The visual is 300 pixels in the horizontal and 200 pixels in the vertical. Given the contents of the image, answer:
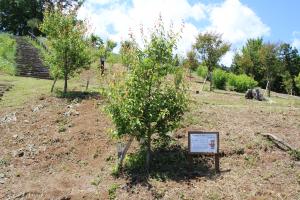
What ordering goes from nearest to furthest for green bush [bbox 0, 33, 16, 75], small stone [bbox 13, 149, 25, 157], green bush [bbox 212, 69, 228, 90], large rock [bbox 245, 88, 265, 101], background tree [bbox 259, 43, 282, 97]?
small stone [bbox 13, 149, 25, 157] < large rock [bbox 245, 88, 265, 101] < green bush [bbox 0, 33, 16, 75] < background tree [bbox 259, 43, 282, 97] < green bush [bbox 212, 69, 228, 90]

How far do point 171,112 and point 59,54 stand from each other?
941 centimetres

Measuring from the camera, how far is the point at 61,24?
784 inches

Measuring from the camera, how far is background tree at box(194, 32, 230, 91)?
2872 cm

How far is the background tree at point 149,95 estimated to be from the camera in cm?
1124

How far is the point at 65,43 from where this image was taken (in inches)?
761

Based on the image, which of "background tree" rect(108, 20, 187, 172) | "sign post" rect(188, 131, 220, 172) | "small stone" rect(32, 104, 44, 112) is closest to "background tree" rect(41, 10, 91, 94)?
"small stone" rect(32, 104, 44, 112)

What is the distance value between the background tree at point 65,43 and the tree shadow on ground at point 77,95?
0.37 metres

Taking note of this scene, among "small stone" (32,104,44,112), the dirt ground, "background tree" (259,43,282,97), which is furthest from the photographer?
"background tree" (259,43,282,97)

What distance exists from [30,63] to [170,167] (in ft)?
77.9

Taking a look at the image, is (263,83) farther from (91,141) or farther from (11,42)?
(91,141)

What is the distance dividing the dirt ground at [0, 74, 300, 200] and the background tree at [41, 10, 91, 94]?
277 cm

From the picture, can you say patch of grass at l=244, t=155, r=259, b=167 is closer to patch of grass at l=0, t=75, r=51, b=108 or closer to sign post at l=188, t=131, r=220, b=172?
sign post at l=188, t=131, r=220, b=172

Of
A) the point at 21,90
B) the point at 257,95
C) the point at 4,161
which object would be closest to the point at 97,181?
the point at 4,161

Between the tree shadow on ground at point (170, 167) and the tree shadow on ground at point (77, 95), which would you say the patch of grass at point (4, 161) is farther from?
the tree shadow on ground at point (77, 95)
